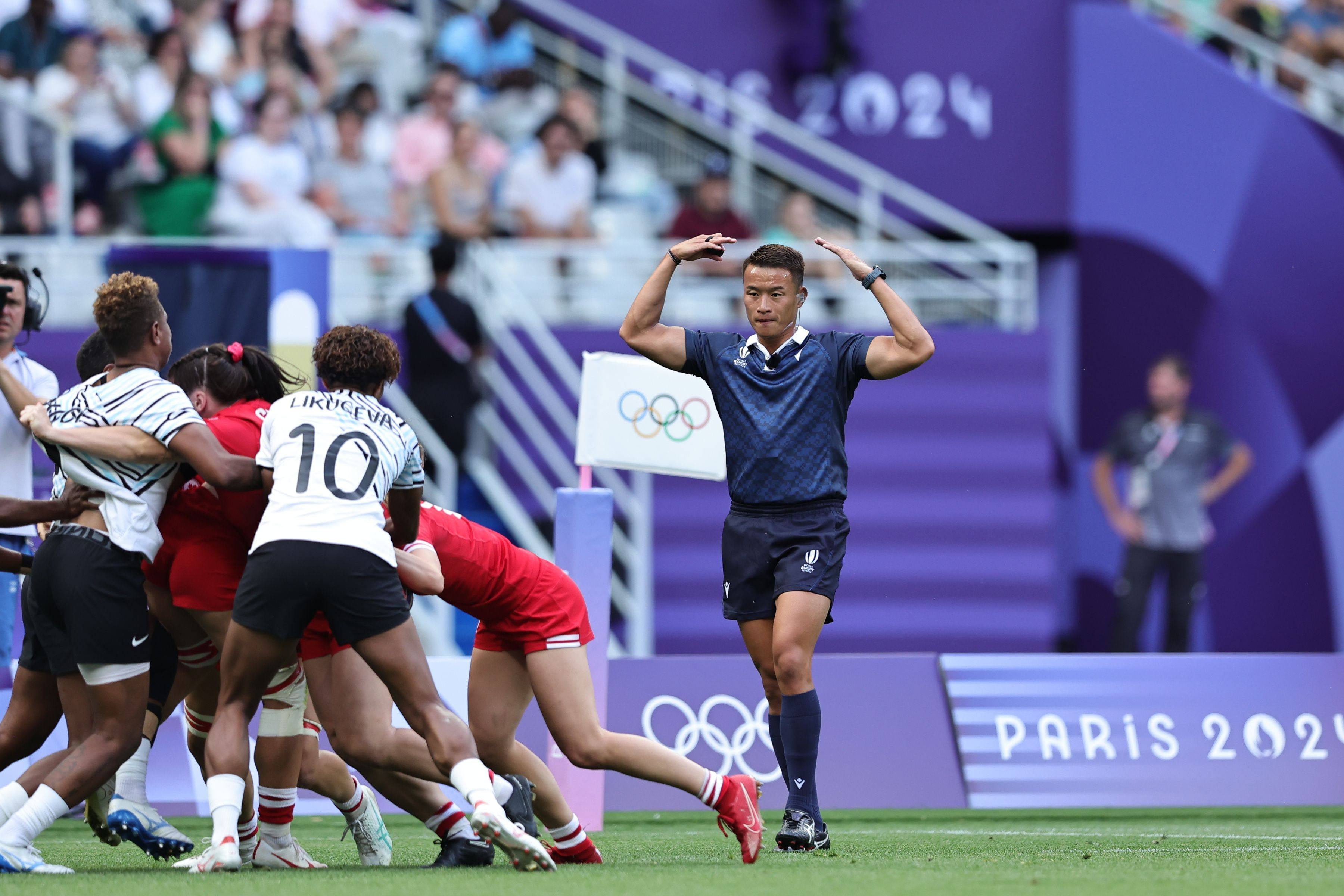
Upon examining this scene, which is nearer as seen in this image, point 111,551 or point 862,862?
point 111,551

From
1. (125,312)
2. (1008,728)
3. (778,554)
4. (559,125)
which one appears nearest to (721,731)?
(1008,728)

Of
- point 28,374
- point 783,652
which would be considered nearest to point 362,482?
point 783,652

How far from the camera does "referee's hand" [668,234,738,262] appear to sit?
6633mm

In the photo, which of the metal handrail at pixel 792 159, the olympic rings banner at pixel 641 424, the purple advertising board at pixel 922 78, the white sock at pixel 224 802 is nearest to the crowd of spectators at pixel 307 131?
the metal handrail at pixel 792 159

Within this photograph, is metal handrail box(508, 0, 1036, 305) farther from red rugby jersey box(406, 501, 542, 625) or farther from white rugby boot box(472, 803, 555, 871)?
white rugby boot box(472, 803, 555, 871)

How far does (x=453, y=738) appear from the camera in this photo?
18.7 ft

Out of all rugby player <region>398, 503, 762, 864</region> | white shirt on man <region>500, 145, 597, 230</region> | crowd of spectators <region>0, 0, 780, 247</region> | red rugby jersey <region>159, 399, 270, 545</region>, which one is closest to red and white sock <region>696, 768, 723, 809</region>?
rugby player <region>398, 503, 762, 864</region>

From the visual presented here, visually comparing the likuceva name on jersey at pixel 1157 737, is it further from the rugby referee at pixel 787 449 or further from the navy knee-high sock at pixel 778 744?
the rugby referee at pixel 787 449

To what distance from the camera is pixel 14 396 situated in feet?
23.8

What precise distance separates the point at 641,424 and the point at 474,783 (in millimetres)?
2963

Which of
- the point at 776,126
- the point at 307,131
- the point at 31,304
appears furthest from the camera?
the point at 776,126

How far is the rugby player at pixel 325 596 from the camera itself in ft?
18.4

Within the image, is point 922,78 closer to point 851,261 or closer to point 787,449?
point 851,261

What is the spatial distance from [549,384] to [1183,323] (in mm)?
6036
